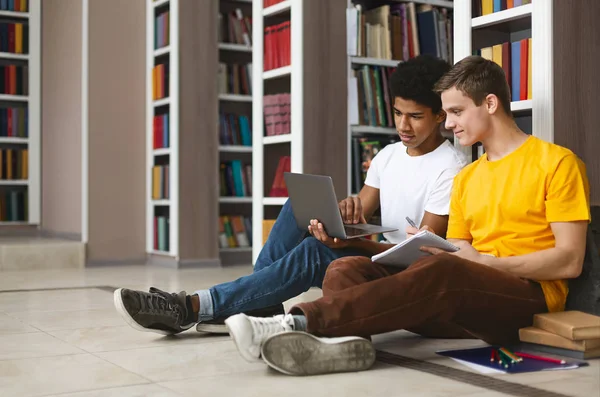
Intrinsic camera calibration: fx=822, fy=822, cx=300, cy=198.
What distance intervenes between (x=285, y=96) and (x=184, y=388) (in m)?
2.69

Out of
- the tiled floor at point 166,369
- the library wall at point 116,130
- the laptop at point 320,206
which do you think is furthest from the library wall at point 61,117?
the laptop at point 320,206

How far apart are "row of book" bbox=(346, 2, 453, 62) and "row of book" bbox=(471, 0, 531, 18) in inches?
55.1

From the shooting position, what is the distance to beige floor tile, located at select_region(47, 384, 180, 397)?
5.85 feet

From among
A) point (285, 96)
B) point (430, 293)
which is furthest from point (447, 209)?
point (285, 96)

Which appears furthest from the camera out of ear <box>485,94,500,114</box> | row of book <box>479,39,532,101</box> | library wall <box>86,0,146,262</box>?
library wall <box>86,0,146,262</box>

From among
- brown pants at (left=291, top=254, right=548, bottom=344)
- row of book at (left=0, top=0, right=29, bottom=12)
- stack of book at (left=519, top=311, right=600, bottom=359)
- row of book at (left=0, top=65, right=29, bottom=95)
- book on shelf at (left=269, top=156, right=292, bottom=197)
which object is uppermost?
row of book at (left=0, top=0, right=29, bottom=12)

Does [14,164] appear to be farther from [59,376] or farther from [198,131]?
[59,376]

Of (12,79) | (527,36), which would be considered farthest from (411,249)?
(12,79)

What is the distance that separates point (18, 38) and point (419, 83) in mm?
5262

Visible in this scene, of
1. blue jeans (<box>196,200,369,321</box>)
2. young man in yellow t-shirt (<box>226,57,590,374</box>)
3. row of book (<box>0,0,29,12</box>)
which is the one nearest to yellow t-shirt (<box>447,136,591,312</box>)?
young man in yellow t-shirt (<box>226,57,590,374</box>)

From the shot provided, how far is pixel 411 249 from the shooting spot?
2.09m

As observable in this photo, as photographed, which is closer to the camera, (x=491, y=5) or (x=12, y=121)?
(x=491, y=5)

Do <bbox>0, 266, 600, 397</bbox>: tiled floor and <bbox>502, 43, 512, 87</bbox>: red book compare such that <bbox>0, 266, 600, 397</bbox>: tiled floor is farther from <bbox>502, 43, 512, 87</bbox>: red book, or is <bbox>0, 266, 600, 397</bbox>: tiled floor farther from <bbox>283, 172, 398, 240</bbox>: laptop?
<bbox>502, 43, 512, 87</bbox>: red book

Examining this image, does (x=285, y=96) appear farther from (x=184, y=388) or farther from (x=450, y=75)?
(x=184, y=388)
